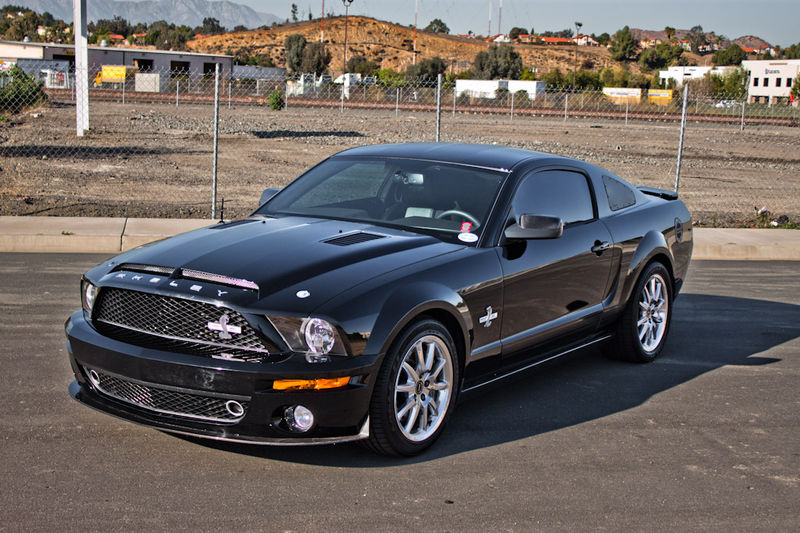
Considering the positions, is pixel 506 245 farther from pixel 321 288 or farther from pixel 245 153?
pixel 245 153

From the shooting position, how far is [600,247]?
6.36 m

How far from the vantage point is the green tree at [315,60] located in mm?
98500

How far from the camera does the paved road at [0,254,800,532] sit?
4117 mm

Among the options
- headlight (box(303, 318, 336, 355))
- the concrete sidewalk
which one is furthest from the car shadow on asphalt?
the concrete sidewalk

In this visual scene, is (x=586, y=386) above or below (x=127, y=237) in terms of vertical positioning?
below

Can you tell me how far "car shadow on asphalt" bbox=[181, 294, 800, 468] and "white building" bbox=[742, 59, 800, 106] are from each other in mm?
113091

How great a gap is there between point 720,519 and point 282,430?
2.07 m

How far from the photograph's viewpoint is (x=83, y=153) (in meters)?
22.6

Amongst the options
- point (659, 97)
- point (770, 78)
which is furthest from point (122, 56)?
point (770, 78)

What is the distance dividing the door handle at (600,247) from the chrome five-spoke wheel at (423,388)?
177 cm

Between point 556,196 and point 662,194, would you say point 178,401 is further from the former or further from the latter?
point 662,194

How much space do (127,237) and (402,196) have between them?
6.69 metres

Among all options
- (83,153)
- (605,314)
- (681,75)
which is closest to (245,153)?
(83,153)

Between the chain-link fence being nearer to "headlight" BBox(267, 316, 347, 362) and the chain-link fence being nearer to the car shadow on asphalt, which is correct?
the car shadow on asphalt
